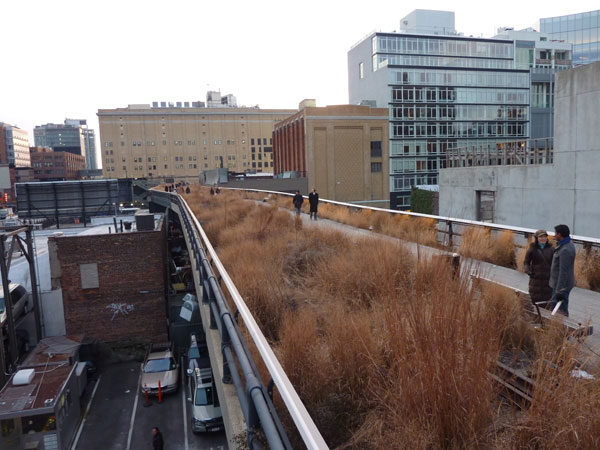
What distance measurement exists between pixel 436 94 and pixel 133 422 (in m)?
70.6

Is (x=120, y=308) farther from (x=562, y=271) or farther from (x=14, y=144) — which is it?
(x=14, y=144)

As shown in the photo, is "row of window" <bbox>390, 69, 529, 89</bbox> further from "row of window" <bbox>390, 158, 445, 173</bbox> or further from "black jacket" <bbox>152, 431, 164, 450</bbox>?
"black jacket" <bbox>152, 431, 164, 450</bbox>

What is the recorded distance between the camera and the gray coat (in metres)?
6.02

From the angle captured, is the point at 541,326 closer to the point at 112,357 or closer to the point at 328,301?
the point at 328,301

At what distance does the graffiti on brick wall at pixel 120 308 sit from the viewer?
26750 millimetres

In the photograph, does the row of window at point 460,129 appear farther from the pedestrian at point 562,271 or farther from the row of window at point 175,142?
the pedestrian at point 562,271

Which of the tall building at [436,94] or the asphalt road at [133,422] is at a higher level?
the tall building at [436,94]

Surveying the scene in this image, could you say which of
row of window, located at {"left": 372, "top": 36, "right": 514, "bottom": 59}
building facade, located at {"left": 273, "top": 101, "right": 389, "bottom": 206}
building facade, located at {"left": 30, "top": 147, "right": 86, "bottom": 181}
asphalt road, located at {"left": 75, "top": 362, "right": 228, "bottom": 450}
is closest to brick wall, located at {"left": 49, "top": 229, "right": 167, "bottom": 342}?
asphalt road, located at {"left": 75, "top": 362, "right": 228, "bottom": 450}

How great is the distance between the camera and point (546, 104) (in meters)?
82.8

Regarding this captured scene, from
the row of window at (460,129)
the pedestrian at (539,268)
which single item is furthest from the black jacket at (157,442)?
the row of window at (460,129)

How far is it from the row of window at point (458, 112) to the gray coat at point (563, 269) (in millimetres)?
71227

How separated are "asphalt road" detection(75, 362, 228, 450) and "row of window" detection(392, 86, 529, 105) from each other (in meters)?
63.3

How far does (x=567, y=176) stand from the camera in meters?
19.5

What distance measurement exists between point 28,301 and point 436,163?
217ft
